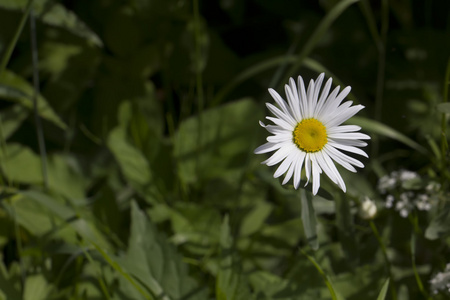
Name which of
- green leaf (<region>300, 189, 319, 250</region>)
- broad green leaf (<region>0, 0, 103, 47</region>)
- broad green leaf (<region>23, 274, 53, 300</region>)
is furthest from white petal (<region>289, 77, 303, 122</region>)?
broad green leaf (<region>23, 274, 53, 300</region>)

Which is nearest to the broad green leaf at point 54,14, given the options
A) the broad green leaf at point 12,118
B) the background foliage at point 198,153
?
the background foliage at point 198,153

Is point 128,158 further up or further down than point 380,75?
further down

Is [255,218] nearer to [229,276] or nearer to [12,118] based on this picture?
[229,276]

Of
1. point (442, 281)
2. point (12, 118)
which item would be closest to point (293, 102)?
point (442, 281)

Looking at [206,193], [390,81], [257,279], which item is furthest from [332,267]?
[390,81]

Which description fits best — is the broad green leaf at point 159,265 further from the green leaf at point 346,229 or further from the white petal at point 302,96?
the white petal at point 302,96
